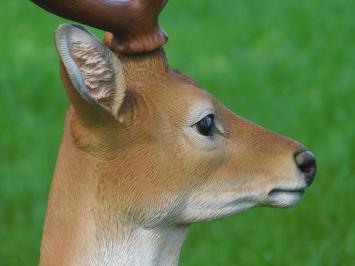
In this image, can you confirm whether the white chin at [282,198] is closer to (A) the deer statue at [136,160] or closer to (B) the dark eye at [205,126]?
(A) the deer statue at [136,160]

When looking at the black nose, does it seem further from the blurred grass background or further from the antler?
the blurred grass background

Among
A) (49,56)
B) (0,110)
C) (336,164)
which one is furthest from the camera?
(49,56)

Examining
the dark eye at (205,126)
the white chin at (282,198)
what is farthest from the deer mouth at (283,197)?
the dark eye at (205,126)

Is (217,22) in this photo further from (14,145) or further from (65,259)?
(65,259)

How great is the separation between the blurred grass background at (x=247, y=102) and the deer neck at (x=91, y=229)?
5.94ft

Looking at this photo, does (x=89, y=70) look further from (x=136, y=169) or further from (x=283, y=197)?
(x=283, y=197)

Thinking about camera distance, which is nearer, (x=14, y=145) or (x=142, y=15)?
(x=142, y=15)

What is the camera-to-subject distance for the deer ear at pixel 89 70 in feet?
7.89

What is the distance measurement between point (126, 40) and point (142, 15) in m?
0.07

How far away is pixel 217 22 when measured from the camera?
24.4 feet

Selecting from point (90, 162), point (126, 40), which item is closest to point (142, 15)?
point (126, 40)

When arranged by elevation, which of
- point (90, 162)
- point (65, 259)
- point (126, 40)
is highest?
point (126, 40)

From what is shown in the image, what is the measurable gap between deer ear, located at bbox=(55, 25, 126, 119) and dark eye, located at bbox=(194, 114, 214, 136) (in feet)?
0.71

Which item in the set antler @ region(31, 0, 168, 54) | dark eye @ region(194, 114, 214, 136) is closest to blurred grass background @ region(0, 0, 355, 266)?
dark eye @ region(194, 114, 214, 136)
